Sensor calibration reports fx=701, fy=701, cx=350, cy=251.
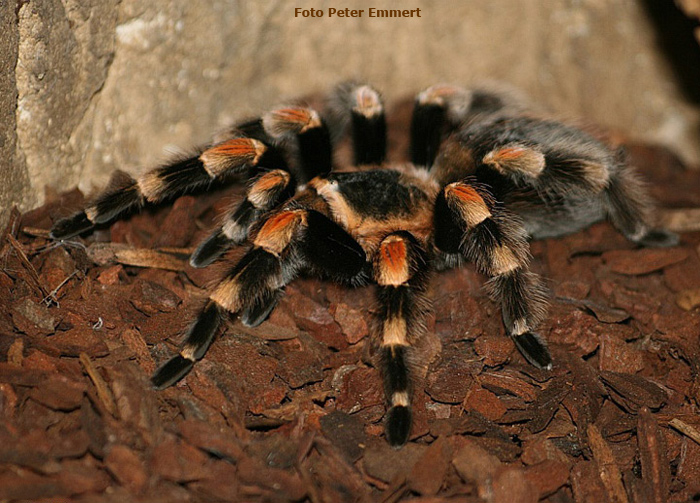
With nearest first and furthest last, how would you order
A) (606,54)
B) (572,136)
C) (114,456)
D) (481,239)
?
(114,456), (481,239), (572,136), (606,54)

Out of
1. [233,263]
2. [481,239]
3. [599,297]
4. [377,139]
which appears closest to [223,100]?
[377,139]

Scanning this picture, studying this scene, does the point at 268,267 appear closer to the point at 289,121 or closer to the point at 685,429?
the point at 289,121

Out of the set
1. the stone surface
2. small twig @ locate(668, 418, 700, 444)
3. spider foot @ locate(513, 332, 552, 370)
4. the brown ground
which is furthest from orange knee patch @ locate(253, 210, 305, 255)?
small twig @ locate(668, 418, 700, 444)

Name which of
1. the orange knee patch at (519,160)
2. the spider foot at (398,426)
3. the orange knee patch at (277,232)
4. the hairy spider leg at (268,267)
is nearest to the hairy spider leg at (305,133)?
the hairy spider leg at (268,267)

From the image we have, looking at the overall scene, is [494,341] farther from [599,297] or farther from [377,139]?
[377,139]

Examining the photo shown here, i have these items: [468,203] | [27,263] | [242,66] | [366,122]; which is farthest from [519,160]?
[27,263]

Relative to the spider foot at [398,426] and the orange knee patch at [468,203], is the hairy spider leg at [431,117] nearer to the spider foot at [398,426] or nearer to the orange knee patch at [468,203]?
the orange knee patch at [468,203]

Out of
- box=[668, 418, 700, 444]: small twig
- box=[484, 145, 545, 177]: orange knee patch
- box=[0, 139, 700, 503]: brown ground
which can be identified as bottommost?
box=[668, 418, 700, 444]: small twig

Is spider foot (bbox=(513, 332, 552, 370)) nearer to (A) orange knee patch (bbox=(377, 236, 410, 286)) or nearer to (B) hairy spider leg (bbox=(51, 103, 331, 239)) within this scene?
(A) orange knee patch (bbox=(377, 236, 410, 286))
